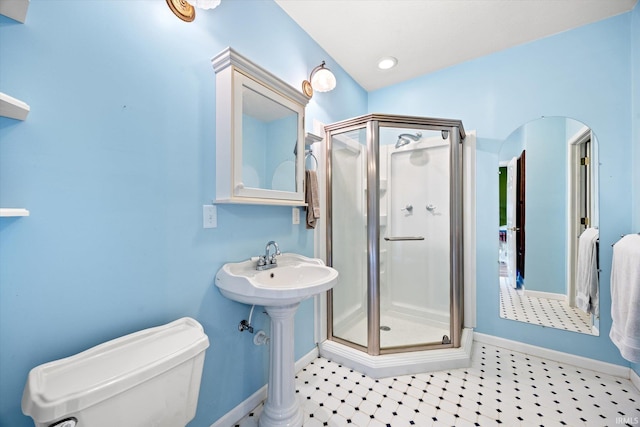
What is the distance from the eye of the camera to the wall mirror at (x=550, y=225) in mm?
1823

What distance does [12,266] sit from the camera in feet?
2.38

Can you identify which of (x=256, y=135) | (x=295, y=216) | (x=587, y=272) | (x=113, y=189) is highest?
(x=256, y=135)

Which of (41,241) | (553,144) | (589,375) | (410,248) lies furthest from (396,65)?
(589,375)

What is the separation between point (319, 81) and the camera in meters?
1.90

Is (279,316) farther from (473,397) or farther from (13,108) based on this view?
(473,397)

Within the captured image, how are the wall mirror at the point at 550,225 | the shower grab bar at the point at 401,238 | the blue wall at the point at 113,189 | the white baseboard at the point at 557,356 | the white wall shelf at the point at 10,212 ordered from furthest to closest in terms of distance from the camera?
the shower grab bar at the point at 401,238 → the wall mirror at the point at 550,225 → the white baseboard at the point at 557,356 → the blue wall at the point at 113,189 → the white wall shelf at the point at 10,212

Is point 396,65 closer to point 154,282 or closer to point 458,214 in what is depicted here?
point 458,214

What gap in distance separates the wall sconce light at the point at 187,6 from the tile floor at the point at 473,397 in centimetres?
209

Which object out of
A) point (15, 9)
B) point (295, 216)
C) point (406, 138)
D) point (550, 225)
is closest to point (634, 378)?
point (550, 225)

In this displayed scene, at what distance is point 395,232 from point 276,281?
4.32 ft

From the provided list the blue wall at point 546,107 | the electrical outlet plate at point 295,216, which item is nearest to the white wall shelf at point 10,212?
the electrical outlet plate at point 295,216

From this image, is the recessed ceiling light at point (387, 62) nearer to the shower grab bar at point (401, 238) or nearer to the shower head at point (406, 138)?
the shower head at point (406, 138)

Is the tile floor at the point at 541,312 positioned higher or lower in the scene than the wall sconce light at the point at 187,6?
lower

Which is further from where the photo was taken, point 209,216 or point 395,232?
point 395,232
